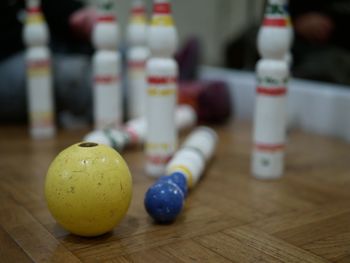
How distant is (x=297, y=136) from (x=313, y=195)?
0.48 m

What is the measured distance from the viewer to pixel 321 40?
155cm

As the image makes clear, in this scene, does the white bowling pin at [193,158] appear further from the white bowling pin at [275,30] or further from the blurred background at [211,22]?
the blurred background at [211,22]

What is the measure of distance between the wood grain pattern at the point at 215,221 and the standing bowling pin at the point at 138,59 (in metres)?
0.27

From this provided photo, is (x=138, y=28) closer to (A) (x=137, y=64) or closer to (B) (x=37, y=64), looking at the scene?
(A) (x=137, y=64)

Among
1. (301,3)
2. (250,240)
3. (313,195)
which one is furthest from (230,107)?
(250,240)

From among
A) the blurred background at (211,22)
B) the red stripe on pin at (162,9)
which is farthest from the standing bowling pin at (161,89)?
the blurred background at (211,22)

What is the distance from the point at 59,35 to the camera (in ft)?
4.75

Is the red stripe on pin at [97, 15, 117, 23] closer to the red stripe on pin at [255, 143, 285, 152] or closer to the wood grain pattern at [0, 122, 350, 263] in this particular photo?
the wood grain pattern at [0, 122, 350, 263]

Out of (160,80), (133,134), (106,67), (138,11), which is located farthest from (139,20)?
(160,80)

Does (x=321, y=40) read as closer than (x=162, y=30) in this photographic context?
No

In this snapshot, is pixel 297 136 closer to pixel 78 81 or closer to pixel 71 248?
pixel 78 81

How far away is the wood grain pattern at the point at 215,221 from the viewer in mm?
587

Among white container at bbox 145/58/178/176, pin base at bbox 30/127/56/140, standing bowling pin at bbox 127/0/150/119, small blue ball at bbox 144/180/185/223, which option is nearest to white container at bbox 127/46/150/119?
standing bowling pin at bbox 127/0/150/119

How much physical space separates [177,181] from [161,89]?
21 centimetres
